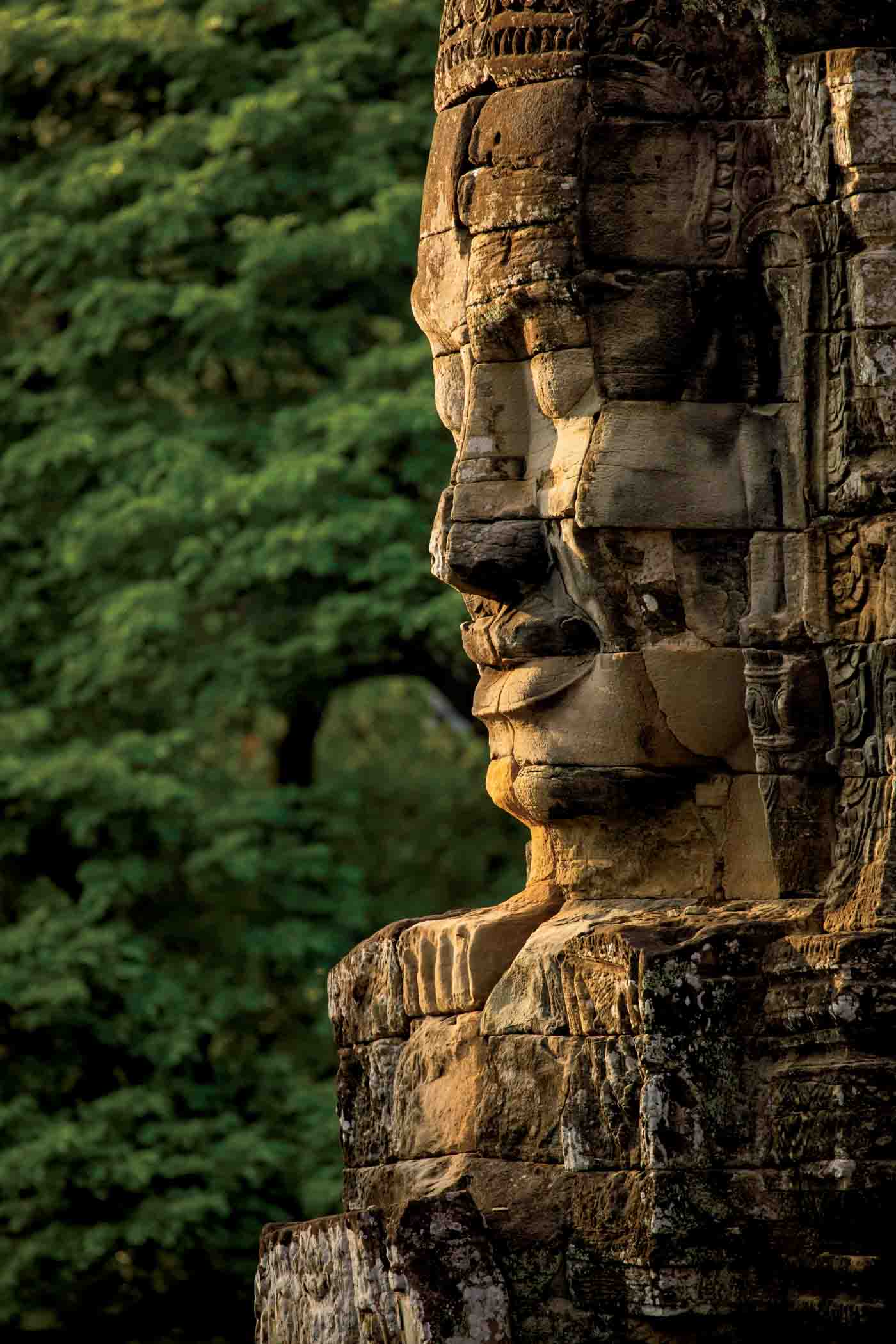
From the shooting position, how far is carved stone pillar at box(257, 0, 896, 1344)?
9.50 m

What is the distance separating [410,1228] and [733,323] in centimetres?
281

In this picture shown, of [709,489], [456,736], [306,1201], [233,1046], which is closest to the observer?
[709,489]

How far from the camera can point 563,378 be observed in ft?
33.6

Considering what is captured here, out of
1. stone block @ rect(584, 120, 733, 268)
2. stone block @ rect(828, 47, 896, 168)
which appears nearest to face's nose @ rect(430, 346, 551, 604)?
stone block @ rect(584, 120, 733, 268)

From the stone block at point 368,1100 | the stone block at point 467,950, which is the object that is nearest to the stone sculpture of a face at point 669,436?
the stone block at point 467,950

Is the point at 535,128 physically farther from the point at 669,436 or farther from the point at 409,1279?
the point at 409,1279

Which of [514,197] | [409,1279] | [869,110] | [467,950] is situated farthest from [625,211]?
[409,1279]

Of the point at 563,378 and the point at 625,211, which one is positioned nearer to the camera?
the point at 625,211

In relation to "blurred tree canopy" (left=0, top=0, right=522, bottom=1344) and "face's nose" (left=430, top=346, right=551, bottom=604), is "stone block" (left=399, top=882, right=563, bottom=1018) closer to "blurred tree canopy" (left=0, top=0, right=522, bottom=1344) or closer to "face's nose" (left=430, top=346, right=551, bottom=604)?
"face's nose" (left=430, top=346, right=551, bottom=604)

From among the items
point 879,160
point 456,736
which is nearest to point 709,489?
point 879,160

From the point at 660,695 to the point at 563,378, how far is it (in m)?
1.00

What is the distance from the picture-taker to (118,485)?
17891mm

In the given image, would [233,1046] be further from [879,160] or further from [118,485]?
[879,160]

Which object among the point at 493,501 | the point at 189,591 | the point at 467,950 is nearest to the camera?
the point at 493,501
